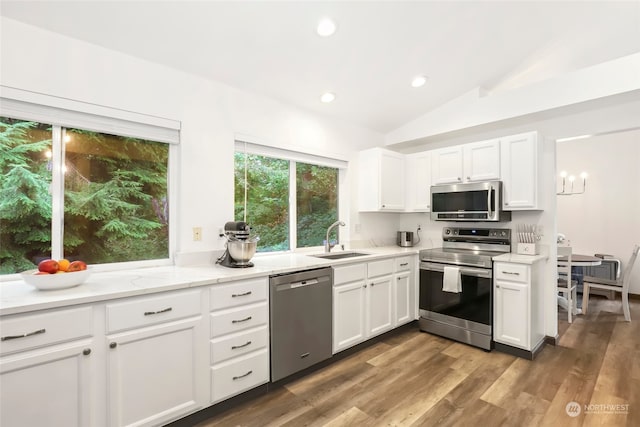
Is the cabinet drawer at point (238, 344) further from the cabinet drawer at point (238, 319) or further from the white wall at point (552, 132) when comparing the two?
the white wall at point (552, 132)

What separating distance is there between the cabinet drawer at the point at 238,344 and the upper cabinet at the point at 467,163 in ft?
Result: 8.59

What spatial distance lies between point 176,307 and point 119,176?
116 centimetres

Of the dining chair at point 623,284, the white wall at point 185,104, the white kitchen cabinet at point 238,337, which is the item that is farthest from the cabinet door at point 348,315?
the dining chair at point 623,284

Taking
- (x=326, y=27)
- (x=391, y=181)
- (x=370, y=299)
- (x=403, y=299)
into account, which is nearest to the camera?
(x=326, y=27)

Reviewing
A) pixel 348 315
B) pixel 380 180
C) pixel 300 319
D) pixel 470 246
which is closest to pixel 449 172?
pixel 380 180

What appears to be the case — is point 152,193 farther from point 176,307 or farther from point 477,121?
point 477,121

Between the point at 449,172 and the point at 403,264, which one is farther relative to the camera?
the point at 449,172

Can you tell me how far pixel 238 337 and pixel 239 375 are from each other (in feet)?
0.83

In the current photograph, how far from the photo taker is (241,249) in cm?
229

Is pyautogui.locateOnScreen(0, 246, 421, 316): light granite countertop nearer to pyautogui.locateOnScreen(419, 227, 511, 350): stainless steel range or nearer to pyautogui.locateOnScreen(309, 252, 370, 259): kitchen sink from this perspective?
pyautogui.locateOnScreen(309, 252, 370, 259): kitchen sink

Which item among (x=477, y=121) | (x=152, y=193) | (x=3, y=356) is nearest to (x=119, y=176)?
(x=152, y=193)

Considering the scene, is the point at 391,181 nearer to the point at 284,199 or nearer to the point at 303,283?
the point at 284,199

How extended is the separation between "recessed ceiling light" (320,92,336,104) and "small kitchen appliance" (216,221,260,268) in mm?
1586

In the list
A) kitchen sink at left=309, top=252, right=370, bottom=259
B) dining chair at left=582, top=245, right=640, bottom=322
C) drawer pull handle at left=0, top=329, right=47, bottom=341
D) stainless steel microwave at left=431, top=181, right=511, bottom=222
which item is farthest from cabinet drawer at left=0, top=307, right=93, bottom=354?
dining chair at left=582, top=245, right=640, bottom=322
